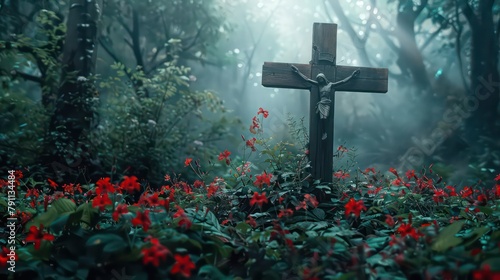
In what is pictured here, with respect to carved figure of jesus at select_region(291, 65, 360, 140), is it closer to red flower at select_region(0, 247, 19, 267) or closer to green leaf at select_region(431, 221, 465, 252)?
green leaf at select_region(431, 221, 465, 252)

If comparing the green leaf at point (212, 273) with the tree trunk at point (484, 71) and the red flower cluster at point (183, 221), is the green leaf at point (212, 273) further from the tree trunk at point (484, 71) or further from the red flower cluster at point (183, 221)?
the tree trunk at point (484, 71)

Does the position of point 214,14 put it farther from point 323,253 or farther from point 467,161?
point 323,253

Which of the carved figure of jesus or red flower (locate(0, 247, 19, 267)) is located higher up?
the carved figure of jesus

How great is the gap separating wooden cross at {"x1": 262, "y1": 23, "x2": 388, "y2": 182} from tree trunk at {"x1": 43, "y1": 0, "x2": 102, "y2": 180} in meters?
3.17

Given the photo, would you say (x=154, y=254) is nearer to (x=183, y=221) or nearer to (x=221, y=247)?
(x=183, y=221)

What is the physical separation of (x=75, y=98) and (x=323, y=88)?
13.5 ft

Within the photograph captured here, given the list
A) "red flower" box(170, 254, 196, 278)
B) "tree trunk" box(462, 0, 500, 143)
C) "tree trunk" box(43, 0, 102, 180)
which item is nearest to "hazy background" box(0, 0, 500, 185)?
"tree trunk" box(462, 0, 500, 143)

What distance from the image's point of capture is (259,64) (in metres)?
21.9

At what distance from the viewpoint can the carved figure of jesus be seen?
4.63 m

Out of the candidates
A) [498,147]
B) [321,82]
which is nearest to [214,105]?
[321,82]

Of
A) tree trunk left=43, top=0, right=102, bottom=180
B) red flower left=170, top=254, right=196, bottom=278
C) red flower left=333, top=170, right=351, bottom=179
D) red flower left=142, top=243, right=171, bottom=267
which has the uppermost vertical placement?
tree trunk left=43, top=0, right=102, bottom=180

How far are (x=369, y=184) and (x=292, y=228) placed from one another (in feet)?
5.50

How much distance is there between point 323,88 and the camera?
4.73 metres

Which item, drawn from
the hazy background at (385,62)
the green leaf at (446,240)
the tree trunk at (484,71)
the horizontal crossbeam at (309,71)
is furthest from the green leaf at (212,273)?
the tree trunk at (484,71)
